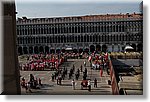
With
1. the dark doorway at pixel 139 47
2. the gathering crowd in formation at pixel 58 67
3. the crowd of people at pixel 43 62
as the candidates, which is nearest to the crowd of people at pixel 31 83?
the gathering crowd in formation at pixel 58 67

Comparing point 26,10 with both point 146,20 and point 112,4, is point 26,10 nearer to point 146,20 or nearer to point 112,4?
point 112,4

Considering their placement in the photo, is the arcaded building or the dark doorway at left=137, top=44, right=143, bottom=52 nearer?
the dark doorway at left=137, top=44, right=143, bottom=52

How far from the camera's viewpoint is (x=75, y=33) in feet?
14.6

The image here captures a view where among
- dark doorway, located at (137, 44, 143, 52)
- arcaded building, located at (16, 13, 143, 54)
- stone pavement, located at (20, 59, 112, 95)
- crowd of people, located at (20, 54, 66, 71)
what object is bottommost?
stone pavement, located at (20, 59, 112, 95)

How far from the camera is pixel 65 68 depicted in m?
4.41

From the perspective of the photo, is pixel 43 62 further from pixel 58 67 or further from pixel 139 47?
pixel 139 47

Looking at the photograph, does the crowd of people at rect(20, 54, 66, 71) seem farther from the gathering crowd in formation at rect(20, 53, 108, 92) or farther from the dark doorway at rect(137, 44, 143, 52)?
the dark doorway at rect(137, 44, 143, 52)

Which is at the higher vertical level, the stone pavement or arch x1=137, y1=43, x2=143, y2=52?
arch x1=137, y1=43, x2=143, y2=52

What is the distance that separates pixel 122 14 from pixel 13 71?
161 cm

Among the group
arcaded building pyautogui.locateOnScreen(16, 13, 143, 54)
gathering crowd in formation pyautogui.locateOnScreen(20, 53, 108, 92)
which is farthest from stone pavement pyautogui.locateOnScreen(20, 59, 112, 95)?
arcaded building pyautogui.locateOnScreen(16, 13, 143, 54)

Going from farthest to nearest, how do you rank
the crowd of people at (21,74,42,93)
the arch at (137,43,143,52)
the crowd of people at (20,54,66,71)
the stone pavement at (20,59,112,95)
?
the crowd of people at (20,54,66,71)
the crowd of people at (21,74,42,93)
the stone pavement at (20,59,112,95)
the arch at (137,43,143,52)

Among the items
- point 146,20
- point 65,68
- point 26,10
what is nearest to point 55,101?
point 65,68

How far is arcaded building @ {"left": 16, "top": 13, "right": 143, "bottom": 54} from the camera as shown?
14.2 feet

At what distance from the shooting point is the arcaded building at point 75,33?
171 inches
